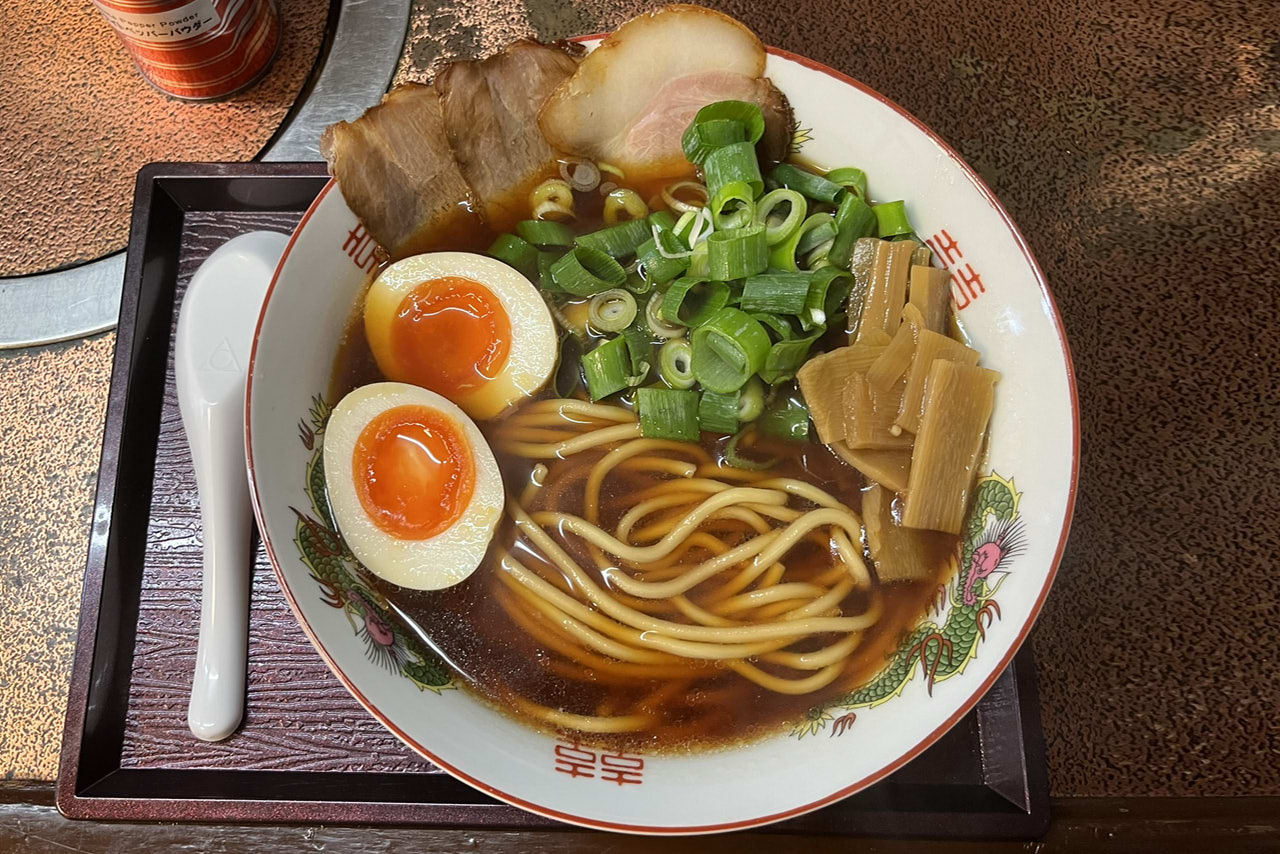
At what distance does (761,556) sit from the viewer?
1311 millimetres

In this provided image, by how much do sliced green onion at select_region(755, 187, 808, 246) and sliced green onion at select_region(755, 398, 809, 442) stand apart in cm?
28

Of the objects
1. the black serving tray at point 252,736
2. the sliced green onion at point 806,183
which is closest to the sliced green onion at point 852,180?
the sliced green onion at point 806,183

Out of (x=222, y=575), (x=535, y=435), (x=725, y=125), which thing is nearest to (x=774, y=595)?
(x=535, y=435)

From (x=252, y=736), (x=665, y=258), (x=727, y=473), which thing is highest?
(x=665, y=258)

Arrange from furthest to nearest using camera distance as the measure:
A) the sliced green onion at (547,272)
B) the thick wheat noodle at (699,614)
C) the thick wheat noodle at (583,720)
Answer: the sliced green onion at (547,272)
the thick wheat noodle at (699,614)
the thick wheat noodle at (583,720)

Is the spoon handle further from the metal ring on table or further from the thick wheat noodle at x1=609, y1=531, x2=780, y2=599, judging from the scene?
the thick wheat noodle at x1=609, y1=531, x2=780, y2=599

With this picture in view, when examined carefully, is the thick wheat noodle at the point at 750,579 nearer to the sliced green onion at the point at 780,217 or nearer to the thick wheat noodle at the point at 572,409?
the thick wheat noodle at the point at 572,409

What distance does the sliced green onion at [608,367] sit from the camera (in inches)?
52.1

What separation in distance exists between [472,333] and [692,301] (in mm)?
387

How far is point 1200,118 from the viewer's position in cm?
177

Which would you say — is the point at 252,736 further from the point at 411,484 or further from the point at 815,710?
the point at 815,710

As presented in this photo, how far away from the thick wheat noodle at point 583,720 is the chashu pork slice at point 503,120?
855 millimetres

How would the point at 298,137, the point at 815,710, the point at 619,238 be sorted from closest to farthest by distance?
1. the point at 815,710
2. the point at 619,238
3. the point at 298,137

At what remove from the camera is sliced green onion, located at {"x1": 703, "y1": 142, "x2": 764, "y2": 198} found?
4.28ft
